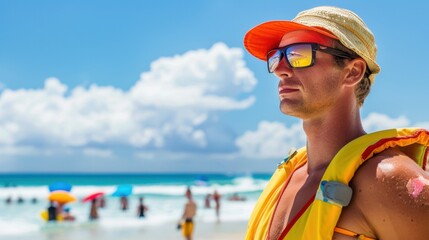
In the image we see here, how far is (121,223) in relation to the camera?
65.6 feet

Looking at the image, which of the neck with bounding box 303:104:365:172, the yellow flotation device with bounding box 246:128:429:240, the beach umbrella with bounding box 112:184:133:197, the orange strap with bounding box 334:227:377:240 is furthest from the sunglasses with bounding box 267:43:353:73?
the beach umbrella with bounding box 112:184:133:197

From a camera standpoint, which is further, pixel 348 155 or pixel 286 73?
pixel 286 73

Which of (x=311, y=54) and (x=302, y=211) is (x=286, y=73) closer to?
(x=311, y=54)

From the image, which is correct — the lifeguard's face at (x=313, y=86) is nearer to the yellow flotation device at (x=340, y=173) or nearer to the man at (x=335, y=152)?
the man at (x=335, y=152)

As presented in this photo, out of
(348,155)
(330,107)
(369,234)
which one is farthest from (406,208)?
(330,107)

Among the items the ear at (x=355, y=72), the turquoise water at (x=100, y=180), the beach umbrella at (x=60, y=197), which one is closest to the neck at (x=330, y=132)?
the ear at (x=355, y=72)

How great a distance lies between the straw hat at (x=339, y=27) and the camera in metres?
1.81

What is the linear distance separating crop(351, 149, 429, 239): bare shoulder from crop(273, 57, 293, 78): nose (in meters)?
0.49

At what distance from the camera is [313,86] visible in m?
1.85

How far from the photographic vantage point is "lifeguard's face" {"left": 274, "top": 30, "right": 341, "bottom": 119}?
184 cm

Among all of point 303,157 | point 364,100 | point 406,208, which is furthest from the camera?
point 303,157

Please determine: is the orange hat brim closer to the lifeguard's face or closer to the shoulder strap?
the lifeguard's face

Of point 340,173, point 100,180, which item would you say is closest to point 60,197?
point 340,173

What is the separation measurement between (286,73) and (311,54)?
0.13 meters
